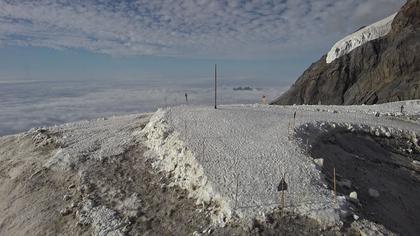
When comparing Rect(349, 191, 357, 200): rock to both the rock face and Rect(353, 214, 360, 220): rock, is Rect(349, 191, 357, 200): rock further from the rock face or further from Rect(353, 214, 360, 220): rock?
the rock face

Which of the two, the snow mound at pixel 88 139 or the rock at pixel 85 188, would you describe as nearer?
the rock at pixel 85 188

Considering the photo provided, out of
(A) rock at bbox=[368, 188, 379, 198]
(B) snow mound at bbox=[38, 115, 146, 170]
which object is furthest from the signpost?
(B) snow mound at bbox=[38, 115, 146, 170]

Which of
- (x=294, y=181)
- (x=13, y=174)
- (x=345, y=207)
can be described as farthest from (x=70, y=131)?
(x=345, y=207)

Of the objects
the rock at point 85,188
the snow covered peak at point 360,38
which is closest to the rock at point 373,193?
the rock at point 85,188

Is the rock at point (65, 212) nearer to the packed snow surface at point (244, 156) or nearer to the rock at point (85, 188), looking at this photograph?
the rock at point (85, 188)

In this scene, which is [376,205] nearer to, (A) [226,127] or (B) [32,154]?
(A) [226,127]

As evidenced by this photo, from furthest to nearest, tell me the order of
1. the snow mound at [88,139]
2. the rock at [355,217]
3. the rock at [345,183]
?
the snow mound at [88,139] → the rock at [345,183] → the rock at [355,217]

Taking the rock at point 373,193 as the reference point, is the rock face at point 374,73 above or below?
above
